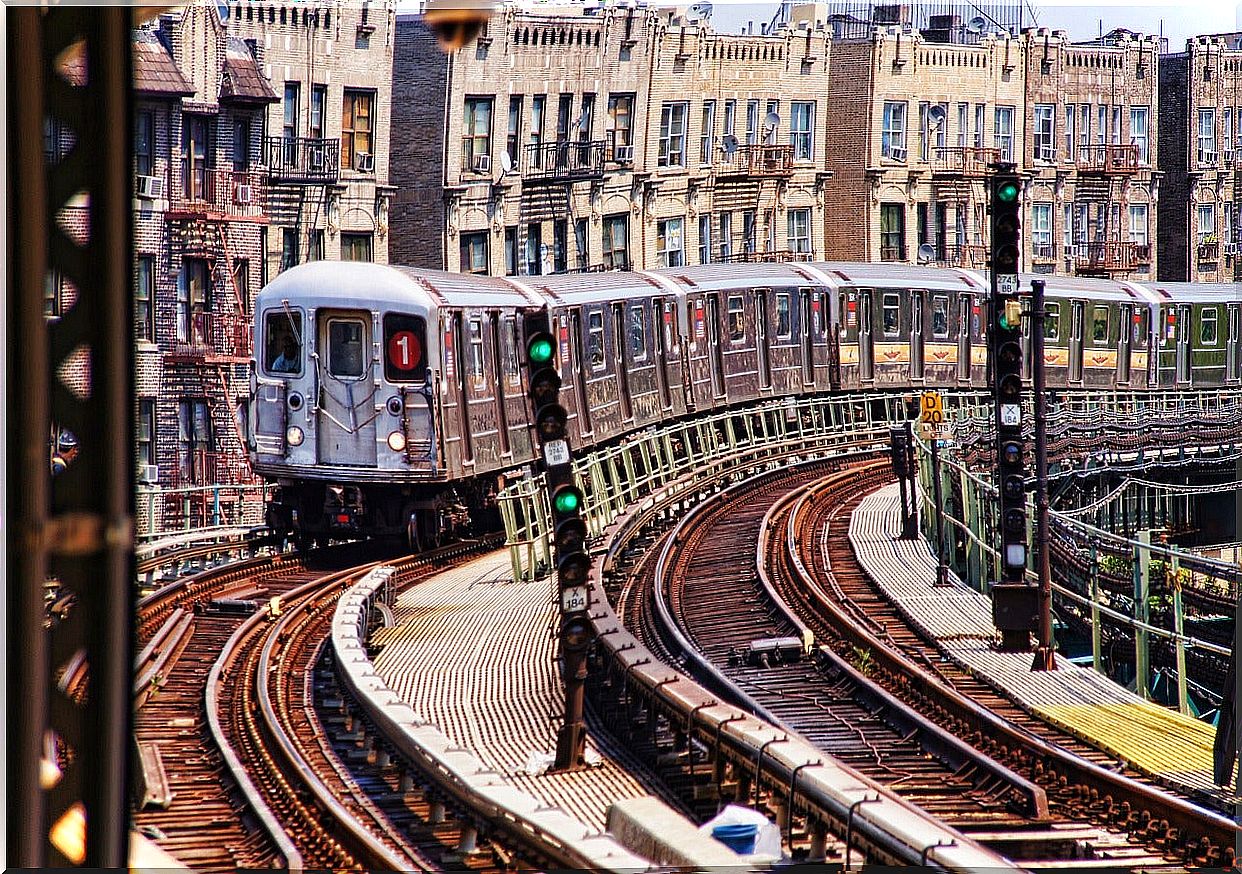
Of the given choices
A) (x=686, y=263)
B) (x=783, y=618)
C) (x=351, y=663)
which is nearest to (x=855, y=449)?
(x=686, y=263)

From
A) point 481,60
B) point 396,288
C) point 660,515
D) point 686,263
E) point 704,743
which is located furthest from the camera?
point 686,263

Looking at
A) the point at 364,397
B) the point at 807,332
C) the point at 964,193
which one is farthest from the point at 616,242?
the point at 364,397

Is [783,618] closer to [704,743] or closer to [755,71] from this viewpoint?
[704,743]

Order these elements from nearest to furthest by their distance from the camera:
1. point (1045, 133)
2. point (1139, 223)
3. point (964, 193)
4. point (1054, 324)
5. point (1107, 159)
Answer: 1. point (1054, 324)
2. point (964, 193)
3. point (1045, 133)
4. point (1107, 159)
5. point (1139, 223)

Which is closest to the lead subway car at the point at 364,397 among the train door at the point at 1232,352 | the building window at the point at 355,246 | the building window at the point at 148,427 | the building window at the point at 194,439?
the building window at the point at 194,439

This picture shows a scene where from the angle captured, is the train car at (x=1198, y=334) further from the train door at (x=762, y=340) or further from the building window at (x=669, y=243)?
the train door at (x=762, y=340)

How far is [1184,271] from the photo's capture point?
5072cm

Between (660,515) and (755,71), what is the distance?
17.8 metres

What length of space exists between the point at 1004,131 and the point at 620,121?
1391cm

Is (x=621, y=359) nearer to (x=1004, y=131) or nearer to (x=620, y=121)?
(x=620, y=121)

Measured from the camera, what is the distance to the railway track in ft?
36.2

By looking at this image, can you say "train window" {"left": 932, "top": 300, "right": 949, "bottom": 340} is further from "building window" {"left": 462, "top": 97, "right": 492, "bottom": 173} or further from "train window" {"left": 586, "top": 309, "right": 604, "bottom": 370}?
"train window" {"left": 586, "top": 309, "right": 604, "bottom": 370}

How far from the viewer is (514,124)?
35.1m

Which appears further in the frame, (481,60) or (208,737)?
(481,60)
